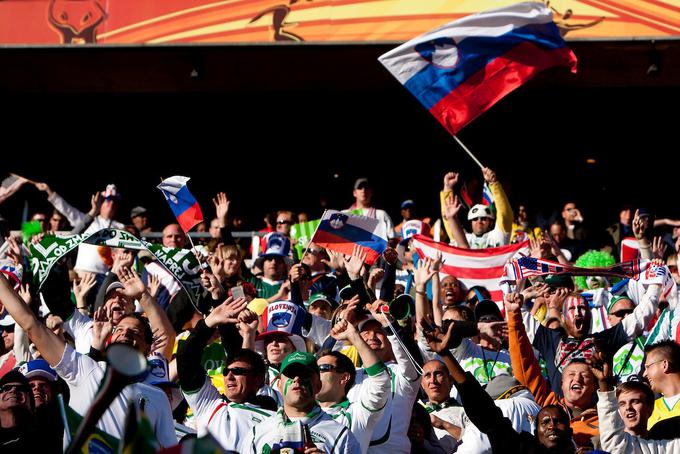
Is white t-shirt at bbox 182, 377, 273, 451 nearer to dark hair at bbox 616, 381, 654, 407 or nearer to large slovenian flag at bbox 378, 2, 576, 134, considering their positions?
dark hair at bbox 616, 381, 654, 407

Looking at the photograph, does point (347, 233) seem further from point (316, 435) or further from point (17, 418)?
point (17, 418)

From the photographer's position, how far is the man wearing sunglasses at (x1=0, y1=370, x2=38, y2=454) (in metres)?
5.83

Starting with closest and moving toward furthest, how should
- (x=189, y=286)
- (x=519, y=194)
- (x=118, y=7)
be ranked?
(x=189, y=286)
(x=118, y=7)
(x=519, y=194)

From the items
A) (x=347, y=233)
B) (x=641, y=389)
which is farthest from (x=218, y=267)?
(x=641, y=389)

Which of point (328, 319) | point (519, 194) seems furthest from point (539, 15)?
point (519, 194)

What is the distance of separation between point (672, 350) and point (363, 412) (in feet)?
6.45

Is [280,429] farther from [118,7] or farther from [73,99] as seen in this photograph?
[73,99]

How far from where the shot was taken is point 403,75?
35.9 ft

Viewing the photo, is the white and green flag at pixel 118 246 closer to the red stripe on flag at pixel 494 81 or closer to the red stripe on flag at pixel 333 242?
the red stripe on flag at pixel 333 242

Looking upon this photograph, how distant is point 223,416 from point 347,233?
407 centimetres

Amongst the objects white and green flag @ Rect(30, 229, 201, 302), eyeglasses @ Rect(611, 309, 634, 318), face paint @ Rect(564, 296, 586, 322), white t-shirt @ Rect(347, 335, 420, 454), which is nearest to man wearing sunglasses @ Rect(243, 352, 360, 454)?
white t-shirt @ Rect(347, 335, 420, 454)

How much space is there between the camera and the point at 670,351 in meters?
7.14

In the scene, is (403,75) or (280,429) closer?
(280,429)

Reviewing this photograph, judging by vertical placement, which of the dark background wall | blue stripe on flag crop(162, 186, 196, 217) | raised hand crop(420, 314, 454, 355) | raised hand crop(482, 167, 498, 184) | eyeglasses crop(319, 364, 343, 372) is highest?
the dark background wall
